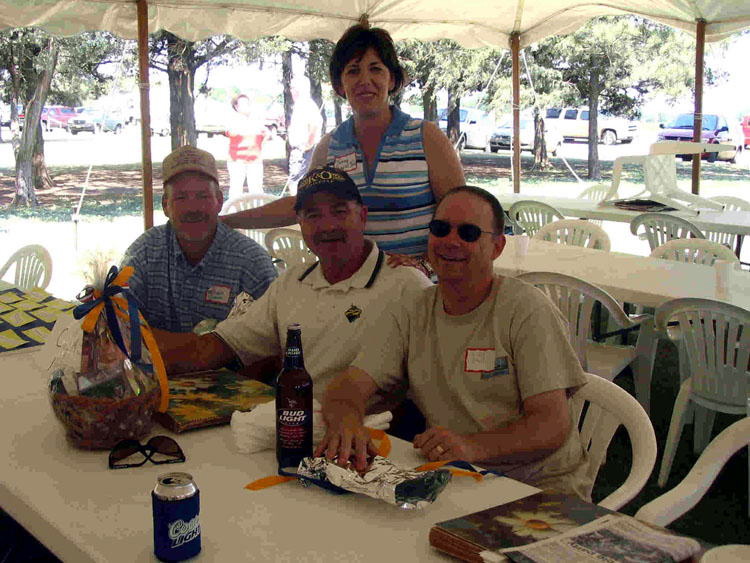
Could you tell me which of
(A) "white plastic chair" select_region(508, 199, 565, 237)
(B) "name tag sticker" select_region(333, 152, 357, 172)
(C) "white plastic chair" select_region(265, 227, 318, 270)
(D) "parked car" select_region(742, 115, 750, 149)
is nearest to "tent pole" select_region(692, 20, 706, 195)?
(A) "white plastic chair" select_region(508, 199, 565, 237)

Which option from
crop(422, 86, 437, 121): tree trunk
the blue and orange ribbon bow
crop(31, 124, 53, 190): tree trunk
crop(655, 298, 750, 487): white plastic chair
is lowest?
crop(655, 298, 750, 487): white plastic chair

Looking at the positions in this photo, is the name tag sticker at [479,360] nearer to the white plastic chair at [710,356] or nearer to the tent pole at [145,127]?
the white plastic chair at [710,356]

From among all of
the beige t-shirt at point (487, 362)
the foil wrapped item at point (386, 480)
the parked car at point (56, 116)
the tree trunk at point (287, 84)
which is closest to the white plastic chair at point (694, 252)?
the beige t-shirt at point (487, 362)

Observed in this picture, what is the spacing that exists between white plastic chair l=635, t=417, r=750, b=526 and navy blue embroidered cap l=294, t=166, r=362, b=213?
1.25 meters

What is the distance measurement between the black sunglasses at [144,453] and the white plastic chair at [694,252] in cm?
376

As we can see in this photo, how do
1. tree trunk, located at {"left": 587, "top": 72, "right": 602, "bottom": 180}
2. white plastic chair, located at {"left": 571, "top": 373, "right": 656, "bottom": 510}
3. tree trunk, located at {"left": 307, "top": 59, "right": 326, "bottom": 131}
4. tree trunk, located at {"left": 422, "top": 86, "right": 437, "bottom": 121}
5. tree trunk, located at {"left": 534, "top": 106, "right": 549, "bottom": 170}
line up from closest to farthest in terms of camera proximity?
white plastic chair, located at {"left": 571, "top": 373, "right": 656, "bottom": 510}, tree trunk, located at {"left": 307, "top": 59, "right": 326, "bottom": 131}, tree trunk, located at {"left": 422, "top": 86, "right": 437, "bottom": 121}, tree trunk, located at {"left": 587, "top": 72, "right": 602, "bottom": 180}, tree trunk, located at {"left": 534, "top": 106, "right": 549, "bottom": 170}

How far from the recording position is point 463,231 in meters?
2.12

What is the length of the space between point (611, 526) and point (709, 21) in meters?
7.26

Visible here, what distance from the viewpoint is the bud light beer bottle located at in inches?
64.9

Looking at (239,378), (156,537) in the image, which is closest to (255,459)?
(156,537)

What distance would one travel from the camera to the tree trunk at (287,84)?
13.4m

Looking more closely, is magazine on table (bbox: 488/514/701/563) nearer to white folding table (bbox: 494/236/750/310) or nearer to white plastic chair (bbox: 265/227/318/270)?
white folding table (bbox: 494/236/750/310)

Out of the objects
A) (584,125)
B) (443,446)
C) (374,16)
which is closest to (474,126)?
(584,125)

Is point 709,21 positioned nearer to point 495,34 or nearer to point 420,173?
point 495,34
